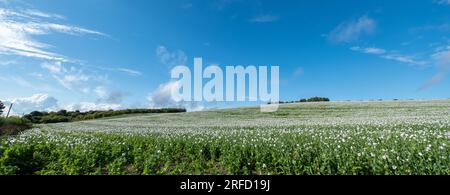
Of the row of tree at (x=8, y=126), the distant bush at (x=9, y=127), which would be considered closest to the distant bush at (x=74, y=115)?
the row of tree at (x=8, y=126)

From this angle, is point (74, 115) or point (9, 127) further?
point (74, 115)

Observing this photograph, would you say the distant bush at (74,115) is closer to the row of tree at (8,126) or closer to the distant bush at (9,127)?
the row of tree at (8,126)

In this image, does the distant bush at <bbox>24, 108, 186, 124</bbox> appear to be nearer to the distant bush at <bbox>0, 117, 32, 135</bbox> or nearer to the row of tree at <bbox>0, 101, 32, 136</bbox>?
the row of tree at <bbox>0, 101, 32, 136</bbox>

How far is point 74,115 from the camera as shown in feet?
156

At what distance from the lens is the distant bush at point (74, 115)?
137 ft

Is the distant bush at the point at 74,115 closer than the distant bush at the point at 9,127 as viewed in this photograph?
No

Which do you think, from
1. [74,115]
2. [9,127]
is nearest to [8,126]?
[9,127]

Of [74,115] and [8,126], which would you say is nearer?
[8,126]

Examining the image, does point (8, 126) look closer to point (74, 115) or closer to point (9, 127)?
point (9, 127)
